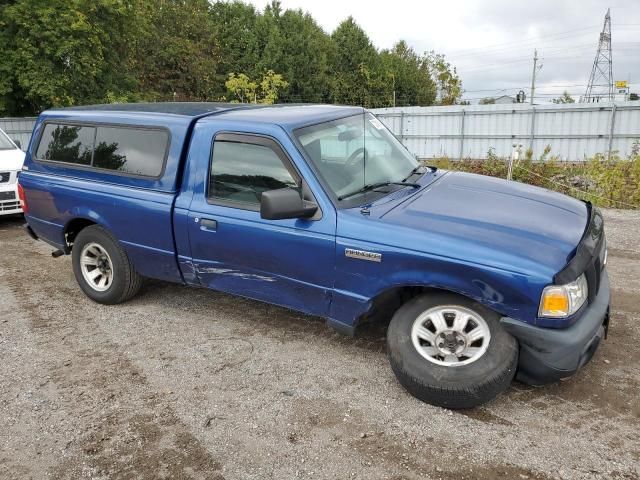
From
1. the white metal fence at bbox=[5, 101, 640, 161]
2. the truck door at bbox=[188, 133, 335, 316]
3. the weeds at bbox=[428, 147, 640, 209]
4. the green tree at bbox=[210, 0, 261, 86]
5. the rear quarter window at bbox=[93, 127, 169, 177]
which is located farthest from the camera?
the green tree at bbox=[210, 0, 261, 86]

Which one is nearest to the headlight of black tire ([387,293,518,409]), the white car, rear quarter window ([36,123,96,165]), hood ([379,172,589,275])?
hood ([379,172,589,275])

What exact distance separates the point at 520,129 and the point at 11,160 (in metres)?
22.2

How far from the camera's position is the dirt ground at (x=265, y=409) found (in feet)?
9.73

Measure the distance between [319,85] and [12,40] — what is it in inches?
1227

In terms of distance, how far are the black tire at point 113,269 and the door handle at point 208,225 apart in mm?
1208

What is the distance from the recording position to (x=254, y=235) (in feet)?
13.1

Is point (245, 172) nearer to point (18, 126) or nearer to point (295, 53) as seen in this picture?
point (18, 126)

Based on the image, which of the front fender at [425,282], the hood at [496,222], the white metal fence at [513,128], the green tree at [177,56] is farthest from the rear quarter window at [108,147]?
the green tree at [177,56]

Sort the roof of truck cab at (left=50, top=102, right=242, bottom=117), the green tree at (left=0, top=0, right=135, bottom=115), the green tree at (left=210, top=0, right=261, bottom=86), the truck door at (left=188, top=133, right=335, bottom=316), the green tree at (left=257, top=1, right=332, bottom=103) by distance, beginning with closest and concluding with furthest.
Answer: the truck door at (left=188, top=133, right=335, bottom=316), the roof of truck cab at (left=50, top=102, right=242, bottom=117), the green tree at (left=0, top=0, right=135, bottom=115), the green tree at (left=210, top=0, right=261, bottom=86), the green tree at (left=257, top=1, right=332, bottom=103)

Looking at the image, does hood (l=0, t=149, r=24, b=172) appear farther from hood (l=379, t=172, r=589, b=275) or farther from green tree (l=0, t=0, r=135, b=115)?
green tree (l=0, t=0, r=135, b=115)

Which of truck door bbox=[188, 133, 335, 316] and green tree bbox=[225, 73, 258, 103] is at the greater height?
green tree bbox=[225, 73, 258, 103]

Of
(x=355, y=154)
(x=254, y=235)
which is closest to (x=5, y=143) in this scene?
(x=254, y=235)

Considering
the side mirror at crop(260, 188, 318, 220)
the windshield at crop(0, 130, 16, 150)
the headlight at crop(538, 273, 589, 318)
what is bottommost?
the headlight at crop(538, 273, 589, 318)

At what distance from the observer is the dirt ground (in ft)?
9.73
